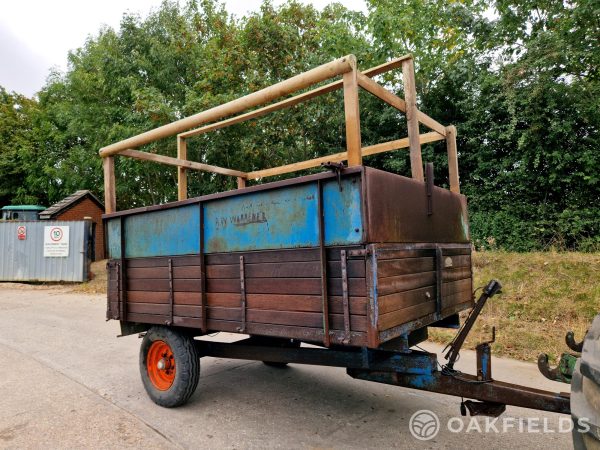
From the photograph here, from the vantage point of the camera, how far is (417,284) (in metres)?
2.70

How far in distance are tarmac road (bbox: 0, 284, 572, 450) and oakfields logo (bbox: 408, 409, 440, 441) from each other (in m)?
0.05

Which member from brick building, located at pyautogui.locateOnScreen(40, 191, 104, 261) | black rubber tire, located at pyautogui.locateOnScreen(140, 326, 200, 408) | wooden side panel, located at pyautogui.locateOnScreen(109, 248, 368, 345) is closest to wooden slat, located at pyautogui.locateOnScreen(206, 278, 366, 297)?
wooden side panel, located at pyautogui.locateOnScreen(109, 248, 368, 345)

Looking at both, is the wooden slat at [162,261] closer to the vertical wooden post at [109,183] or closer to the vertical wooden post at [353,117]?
the vertical wooden post at [109,183]

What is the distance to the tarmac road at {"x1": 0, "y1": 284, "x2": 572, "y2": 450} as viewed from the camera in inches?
117

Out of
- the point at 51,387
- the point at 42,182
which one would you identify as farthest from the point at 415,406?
the point at 42,182

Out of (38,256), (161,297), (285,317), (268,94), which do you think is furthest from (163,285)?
(38,256)

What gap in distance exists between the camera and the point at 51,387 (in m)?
4.14

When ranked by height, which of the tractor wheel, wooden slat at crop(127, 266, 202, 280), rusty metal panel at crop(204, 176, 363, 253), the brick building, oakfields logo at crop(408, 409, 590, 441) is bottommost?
oakfields logo at crop(408, 409, 590, 441)

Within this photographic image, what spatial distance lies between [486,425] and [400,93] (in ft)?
34.4

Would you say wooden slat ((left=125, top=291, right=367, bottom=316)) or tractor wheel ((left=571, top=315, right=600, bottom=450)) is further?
wooden slat ((left=125, top=291, right=367, bottom=316))

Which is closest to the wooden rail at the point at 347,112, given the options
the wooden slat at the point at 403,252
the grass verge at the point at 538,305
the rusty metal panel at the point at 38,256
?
the wooden slat at the point at 403,252

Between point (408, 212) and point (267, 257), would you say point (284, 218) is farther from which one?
point (408, 212)

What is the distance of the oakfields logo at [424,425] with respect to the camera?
2999 mm

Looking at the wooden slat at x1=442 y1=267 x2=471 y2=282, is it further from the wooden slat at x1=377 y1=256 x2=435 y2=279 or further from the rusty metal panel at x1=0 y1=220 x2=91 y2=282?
the rusty metal panel at x1=0 y1=220 x2=91 y2=282
